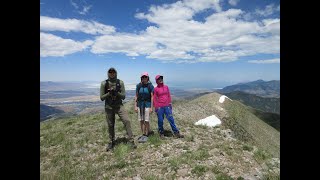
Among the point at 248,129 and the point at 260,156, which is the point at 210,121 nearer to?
the point at 248,129

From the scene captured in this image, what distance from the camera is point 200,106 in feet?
89.0

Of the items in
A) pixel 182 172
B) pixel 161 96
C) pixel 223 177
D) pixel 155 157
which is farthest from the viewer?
pixel 161 96

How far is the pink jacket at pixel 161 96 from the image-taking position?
49.0ft

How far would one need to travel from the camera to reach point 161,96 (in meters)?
15.0

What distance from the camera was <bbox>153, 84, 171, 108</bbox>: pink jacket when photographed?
1495 centimetres

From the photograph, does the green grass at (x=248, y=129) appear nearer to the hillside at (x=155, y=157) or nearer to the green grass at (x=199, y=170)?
the hillside at (x=155, y=157)

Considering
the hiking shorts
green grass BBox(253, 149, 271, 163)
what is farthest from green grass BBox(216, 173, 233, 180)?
the hiking shorts

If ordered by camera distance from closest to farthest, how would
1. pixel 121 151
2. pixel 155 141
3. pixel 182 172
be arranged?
pixel 182 172
pixel 121 151
pixel 155 141

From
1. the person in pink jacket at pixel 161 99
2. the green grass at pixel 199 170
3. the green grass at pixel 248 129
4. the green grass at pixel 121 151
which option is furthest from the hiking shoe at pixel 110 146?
the green grass at pixel 248 129

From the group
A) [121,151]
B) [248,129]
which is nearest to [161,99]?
[121,151]
